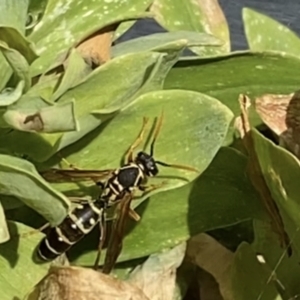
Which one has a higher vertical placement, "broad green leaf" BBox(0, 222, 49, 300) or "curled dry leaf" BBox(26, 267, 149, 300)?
"curled dry leaf" BBox(26, 267, 149, 300)

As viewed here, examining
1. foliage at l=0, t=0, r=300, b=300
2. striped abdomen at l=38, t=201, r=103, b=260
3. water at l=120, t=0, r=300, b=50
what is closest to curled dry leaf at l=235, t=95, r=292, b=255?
foliage at l=0, t=0, r=300, b=300

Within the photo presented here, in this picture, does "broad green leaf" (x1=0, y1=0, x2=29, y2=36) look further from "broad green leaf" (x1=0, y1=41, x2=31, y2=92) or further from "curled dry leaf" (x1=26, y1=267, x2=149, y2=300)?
"curled dry leaf" (x1=26, y1=267, x2=149, y2=300)

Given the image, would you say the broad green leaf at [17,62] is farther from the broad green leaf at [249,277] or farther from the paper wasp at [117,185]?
the broad green leaf at [249,277]

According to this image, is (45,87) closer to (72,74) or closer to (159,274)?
(72,74)

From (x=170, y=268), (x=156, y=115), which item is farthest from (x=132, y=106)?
(x=170, y=268)

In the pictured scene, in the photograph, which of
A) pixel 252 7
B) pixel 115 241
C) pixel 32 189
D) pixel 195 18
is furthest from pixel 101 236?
pixel 252 7

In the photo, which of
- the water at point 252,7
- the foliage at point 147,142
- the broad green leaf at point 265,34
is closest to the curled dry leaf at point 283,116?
the foliage at point 147,142
